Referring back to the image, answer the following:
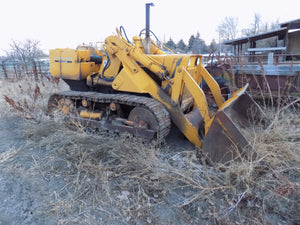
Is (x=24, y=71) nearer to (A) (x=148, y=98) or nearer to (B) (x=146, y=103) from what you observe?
(A) (x=148, y=98)

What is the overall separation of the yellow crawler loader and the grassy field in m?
0.34

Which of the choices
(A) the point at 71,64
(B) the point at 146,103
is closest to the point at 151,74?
(B) the point at 146,103

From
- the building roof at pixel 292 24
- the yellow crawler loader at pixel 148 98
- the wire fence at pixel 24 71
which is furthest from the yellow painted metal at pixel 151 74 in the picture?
the building roof at pixel 292 24

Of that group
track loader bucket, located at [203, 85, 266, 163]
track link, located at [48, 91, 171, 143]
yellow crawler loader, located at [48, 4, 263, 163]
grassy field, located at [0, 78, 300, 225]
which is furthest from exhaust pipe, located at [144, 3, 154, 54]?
track loader bucket, located at [203, 85, 266, 163]

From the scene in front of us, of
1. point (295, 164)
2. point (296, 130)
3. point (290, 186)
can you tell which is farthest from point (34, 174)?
point (296, 130)

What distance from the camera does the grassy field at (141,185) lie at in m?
2.37

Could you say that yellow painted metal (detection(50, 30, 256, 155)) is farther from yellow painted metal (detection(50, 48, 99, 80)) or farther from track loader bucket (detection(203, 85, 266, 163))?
track loader bucket (detection(203, 85, 266, 163))

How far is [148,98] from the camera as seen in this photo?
12.8 feet

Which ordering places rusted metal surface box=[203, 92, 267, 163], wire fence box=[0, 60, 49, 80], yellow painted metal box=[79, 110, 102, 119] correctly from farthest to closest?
wire fence box=[0, 60, 49, 80] → yellow painted metal box=[79, 110, 102, 119] → rusted metal surface box=[203, 92, 267, 163]

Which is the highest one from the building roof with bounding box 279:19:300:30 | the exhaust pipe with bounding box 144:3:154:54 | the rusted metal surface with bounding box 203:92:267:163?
the building roof with bounding box 279:19:300:30

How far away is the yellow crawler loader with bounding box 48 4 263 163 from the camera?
3101mm

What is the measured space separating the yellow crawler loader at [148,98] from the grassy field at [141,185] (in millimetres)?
337

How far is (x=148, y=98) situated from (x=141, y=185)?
160cm

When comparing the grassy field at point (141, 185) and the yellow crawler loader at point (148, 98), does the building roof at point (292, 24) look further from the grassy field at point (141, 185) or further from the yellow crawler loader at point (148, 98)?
the grassy field at point (141, 185)
